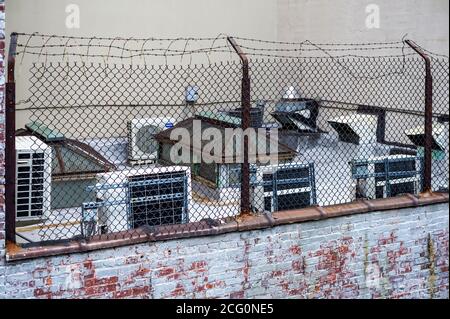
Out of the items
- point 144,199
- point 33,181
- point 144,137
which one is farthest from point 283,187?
point 144,137

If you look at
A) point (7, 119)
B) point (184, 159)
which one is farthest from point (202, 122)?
point (7, 119)

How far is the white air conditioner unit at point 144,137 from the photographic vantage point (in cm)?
954

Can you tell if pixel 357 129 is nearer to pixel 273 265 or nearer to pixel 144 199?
pixel 273 265

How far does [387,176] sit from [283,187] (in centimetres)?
115

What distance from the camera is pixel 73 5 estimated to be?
10609mm

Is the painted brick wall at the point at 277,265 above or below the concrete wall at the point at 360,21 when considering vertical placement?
below

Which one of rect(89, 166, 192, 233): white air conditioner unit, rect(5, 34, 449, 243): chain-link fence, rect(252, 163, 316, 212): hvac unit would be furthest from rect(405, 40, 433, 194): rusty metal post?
rect(89, 166, 192, 233): white air conditioner unit

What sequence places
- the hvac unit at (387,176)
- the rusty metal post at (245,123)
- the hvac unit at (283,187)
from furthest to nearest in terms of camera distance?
1. the hvac unit at (387,176)
2. the hvac unit at (283,187)
3. the rusty metal post at (245,123)

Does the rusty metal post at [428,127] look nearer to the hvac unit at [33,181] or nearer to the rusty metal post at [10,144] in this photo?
the hvac unit at [33,181]

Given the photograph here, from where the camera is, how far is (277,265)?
5.55 meters

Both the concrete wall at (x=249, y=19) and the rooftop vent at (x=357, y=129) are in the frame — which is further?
the concrete wall at (x=249, y=19)

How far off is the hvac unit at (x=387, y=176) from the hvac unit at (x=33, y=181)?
2.95 metres

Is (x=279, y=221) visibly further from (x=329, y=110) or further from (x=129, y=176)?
(x=329, y=110)

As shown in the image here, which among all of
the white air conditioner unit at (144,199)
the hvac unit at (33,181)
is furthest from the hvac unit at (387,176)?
the hvac unit at (33,181)
